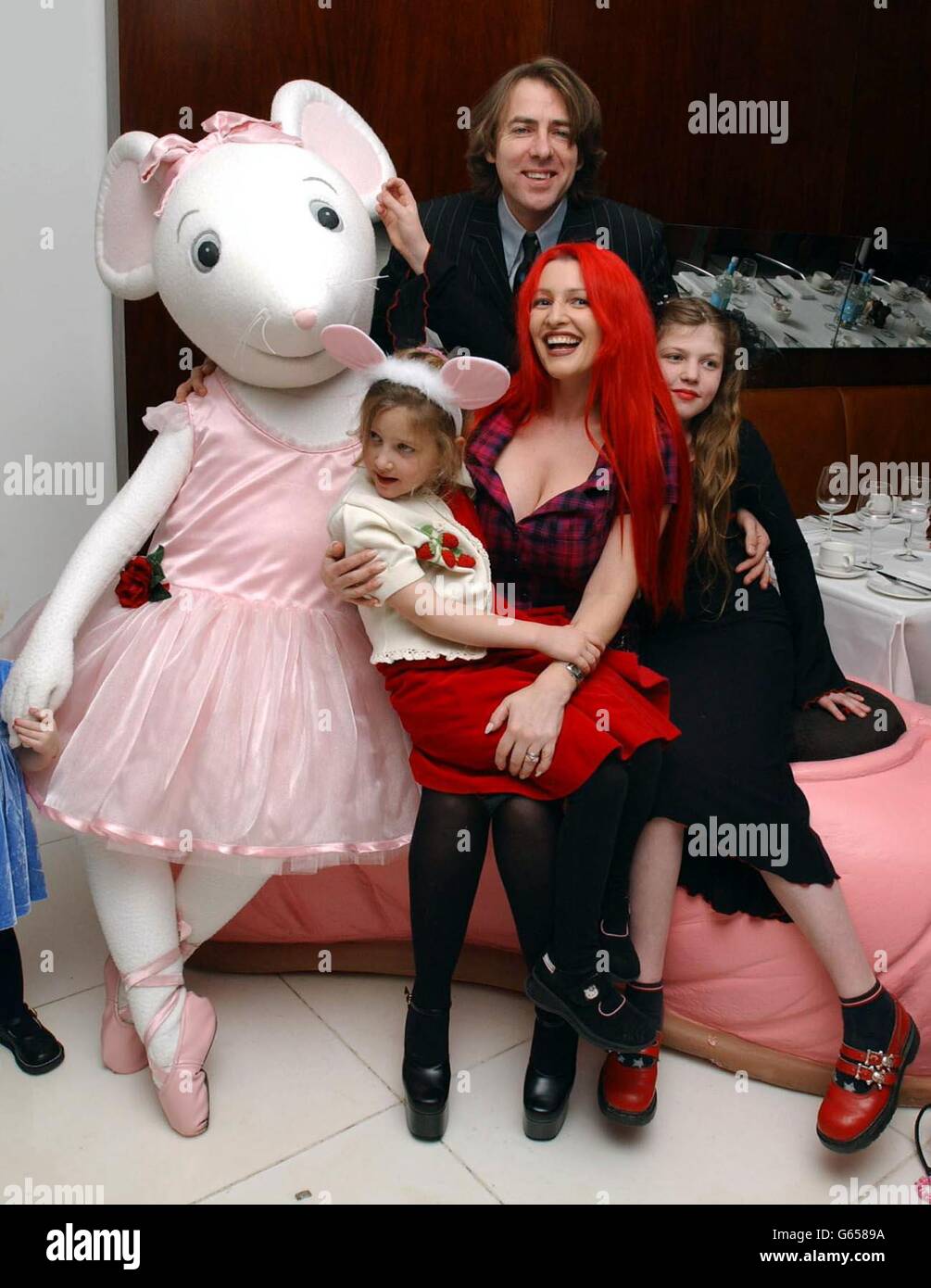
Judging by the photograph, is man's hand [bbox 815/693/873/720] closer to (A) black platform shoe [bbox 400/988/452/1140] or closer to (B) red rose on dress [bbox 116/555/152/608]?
(A) black platform shoe [bbox 400/988/452/1140]

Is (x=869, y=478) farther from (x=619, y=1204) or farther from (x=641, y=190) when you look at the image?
(x=619, y=1204)

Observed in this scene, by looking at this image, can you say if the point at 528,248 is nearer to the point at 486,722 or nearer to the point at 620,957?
the point at 486,722

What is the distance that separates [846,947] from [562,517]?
726 mm

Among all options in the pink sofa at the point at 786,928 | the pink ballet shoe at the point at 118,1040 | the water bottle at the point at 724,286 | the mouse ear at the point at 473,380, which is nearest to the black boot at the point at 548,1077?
the pink sofa at the point at 786,928

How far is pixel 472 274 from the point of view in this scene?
1.95m

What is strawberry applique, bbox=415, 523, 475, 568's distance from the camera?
1.49 m

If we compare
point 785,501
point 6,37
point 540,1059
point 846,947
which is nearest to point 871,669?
point 785,501

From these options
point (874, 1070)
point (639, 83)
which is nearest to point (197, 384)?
point (874, 1070)

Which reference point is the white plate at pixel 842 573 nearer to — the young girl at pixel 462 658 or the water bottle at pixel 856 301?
the young girl at pixel 462 658

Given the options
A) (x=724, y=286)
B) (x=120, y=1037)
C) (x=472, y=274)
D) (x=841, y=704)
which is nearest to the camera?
(x=120, y=1037)

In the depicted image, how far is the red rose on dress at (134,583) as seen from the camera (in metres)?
1.59

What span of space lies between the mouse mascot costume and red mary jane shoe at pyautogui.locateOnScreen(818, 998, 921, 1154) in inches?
27.5

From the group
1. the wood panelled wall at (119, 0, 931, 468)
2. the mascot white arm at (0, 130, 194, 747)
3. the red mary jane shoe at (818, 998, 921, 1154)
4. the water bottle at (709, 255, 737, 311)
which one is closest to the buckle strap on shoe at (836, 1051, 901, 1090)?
the red mary jane shoe at (818, 998, 921, 1154)

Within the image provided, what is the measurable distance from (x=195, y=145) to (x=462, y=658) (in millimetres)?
856
